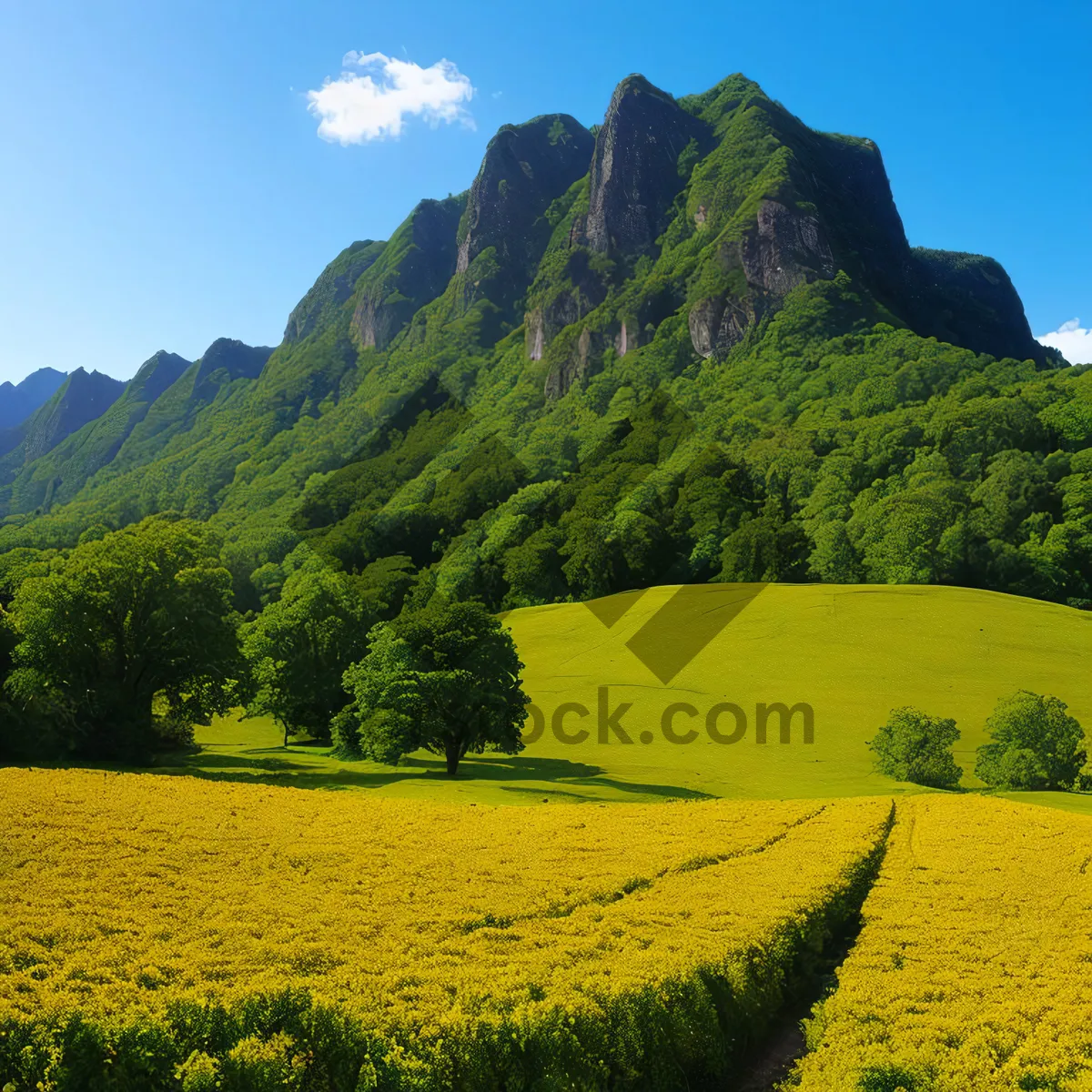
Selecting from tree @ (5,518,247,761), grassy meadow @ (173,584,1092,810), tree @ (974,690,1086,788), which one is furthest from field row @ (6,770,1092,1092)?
tree @ (974,690,1086,788)

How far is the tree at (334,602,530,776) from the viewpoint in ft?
145

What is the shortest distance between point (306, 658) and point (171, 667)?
16788 mm

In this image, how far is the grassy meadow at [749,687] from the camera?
145 feet

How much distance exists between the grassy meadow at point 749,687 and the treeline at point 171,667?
9.51 feet

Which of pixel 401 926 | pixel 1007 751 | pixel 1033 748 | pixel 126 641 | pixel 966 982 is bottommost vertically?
pixel 1007 751

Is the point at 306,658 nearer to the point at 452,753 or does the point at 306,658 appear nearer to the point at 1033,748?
the point at 452,753

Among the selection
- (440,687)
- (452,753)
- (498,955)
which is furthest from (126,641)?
(498,955)

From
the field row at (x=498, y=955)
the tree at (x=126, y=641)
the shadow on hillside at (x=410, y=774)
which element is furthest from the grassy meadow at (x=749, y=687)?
the field row at (x=498, y=955)

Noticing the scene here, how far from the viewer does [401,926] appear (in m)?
15.8

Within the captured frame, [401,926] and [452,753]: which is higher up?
[401,926]

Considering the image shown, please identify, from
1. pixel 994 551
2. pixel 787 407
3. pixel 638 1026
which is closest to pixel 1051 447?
pixel 994 551

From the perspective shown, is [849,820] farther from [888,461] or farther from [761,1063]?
[888,461]

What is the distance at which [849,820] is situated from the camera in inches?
1172

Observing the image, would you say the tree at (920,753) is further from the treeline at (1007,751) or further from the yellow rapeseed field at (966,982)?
the yellow rapeseed field at (966,982)
